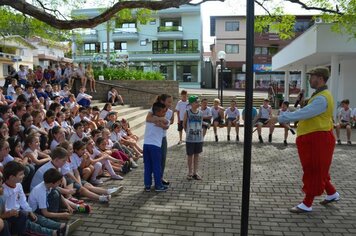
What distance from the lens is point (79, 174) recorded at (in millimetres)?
6234

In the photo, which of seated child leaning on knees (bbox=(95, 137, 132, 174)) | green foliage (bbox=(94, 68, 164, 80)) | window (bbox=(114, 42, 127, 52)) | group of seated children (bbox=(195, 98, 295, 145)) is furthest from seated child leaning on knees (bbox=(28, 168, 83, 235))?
window (bbox=(114, 42, 127, 52))

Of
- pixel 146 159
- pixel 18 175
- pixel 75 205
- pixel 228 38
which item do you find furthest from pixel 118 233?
pixel 228 38

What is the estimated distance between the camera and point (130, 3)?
8.91 metres

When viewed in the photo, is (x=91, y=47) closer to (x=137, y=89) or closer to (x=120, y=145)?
(x=137, y=89)

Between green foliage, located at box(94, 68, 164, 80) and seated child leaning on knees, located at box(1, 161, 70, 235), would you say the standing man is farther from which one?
green foliage, located at box(94, 68, 164, 80)

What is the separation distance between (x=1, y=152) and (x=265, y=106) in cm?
902

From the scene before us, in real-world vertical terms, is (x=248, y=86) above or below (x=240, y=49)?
below

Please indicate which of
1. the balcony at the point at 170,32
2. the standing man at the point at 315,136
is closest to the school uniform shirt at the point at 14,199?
the standing man at the point at 315,136

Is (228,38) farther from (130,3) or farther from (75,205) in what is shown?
(75,205)

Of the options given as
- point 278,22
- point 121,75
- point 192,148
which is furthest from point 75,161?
point 121,75

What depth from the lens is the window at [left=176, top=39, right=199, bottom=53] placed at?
47.6 m

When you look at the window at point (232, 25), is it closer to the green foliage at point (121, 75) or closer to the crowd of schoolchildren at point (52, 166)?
the green foliage at point (121, 75)

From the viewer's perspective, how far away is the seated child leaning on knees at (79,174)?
567 cm

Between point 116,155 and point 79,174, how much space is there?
71.9 inches
